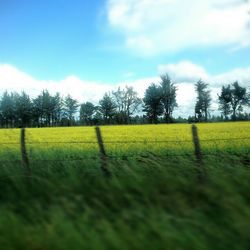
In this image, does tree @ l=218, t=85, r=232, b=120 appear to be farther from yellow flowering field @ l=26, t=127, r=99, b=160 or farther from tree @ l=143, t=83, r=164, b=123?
yellow flowering field @ l=26, t=127, r=99, b=160

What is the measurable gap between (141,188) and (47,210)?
138 cm

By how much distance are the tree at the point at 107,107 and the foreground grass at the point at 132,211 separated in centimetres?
11058

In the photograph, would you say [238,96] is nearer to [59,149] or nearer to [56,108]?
[56,108]

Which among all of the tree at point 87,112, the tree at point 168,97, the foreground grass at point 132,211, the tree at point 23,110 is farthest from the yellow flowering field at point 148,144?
the tree at point 87,112

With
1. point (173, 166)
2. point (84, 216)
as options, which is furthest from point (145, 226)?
point (173, 166)

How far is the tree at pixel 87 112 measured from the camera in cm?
12900

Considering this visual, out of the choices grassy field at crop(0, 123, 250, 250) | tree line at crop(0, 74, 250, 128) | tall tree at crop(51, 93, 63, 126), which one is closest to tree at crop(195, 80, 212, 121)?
tree line at crop(0, 74, 250, 128)

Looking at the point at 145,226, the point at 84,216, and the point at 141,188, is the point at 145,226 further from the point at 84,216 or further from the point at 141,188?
the point at 141,188

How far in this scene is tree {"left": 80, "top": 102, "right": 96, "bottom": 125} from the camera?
12900 cm

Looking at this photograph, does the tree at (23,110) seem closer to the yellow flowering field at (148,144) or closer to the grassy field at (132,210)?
the yellow flowering field at (148,144)

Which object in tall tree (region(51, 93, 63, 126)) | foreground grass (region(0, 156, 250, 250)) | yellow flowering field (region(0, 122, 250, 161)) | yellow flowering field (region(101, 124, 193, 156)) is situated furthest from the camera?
tall tree (region(51, 93, 63, 126))

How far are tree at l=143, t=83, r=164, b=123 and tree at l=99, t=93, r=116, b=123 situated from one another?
47.4 feet

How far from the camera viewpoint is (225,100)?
10631cm

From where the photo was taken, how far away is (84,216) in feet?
15.2
